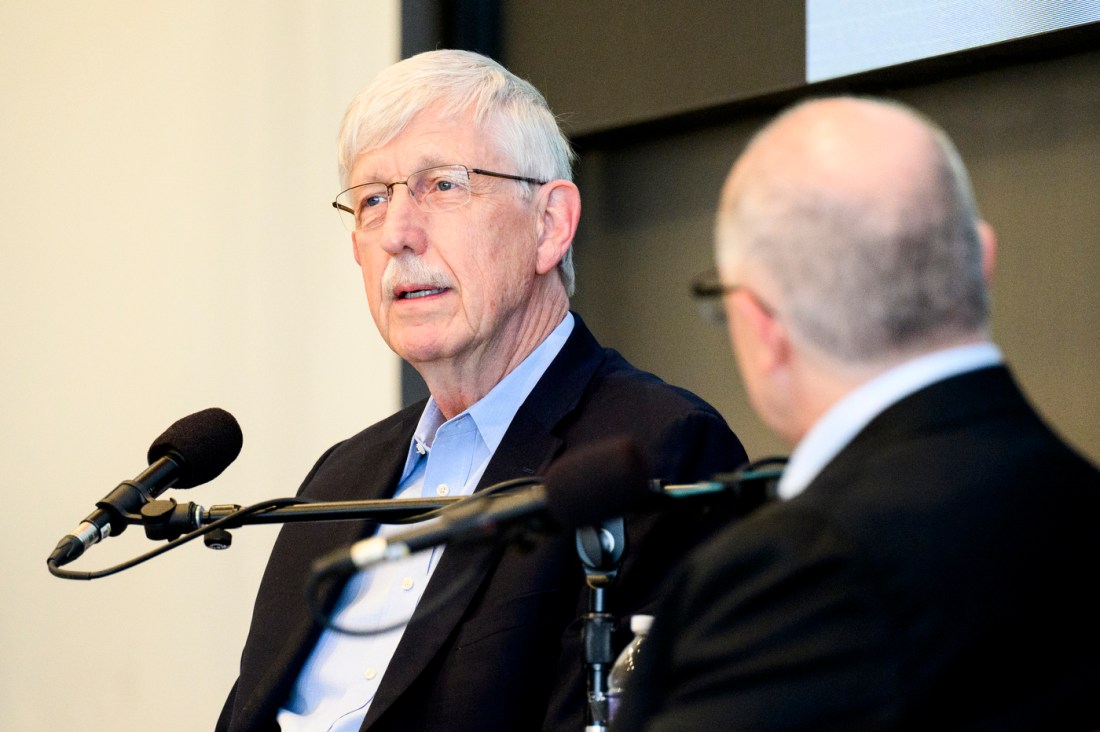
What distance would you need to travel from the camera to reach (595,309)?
321 centimetres

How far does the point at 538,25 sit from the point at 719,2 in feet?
1.72

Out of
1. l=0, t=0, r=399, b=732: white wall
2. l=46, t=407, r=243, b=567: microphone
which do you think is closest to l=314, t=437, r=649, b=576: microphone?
l=46, t=407, r=243, b=567: microphone

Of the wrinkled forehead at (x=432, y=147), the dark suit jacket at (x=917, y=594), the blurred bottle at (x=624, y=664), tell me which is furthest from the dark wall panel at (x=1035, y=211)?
the dark suit jacket at (x=917, y=594)

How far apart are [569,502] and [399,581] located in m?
0.84

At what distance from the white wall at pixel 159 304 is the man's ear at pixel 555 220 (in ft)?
3.71

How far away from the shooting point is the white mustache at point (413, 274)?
6.99 feet

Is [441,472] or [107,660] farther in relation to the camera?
[107,660]

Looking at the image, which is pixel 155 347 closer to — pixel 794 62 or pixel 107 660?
pixel 107 660

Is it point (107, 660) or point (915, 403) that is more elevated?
point (915, 403)

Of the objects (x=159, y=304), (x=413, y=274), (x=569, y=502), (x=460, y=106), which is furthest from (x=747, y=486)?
(x=159, y=304)

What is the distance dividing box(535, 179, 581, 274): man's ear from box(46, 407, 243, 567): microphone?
637mm

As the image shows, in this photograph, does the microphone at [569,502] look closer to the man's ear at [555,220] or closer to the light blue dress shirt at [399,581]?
the light blue dress shirt at [399,581]

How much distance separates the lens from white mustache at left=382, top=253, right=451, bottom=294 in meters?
2.13

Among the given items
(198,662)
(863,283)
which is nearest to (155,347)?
(198,662)
